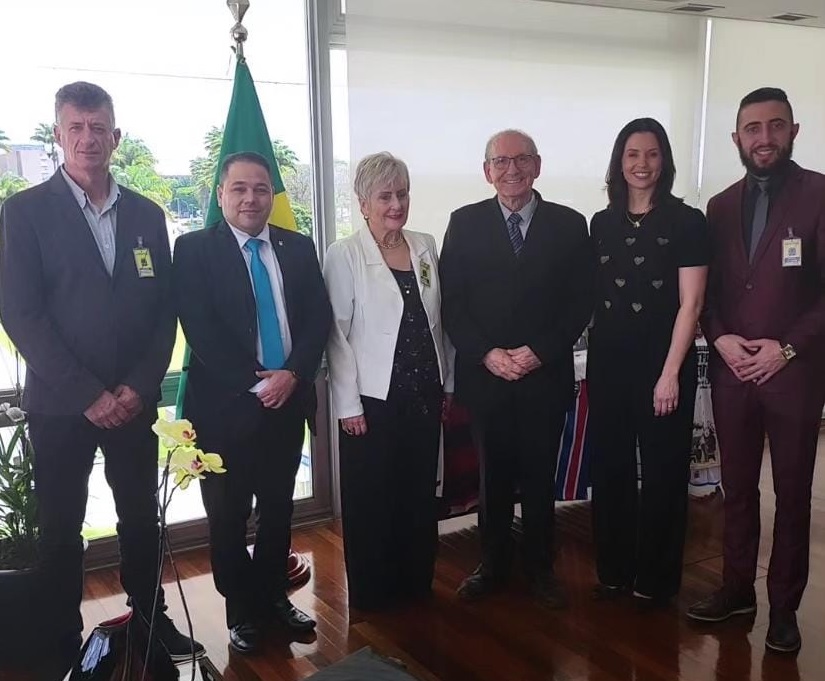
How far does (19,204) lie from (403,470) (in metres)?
1.47

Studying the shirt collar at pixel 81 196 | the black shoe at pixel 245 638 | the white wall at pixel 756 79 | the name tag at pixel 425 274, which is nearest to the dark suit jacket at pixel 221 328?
the shirt collar at pixel 81 196

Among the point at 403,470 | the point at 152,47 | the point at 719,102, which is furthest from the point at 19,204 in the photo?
the point at 719,102

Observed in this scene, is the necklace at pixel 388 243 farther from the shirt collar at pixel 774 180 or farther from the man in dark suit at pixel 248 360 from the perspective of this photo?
the shirt collar at pixel 774 180

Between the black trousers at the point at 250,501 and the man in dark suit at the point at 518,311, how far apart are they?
65 centimetres

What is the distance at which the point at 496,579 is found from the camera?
10.1 feet

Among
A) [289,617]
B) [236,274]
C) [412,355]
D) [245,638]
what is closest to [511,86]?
[412,355]

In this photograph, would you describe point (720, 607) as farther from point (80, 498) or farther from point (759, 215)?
point (80, 498)

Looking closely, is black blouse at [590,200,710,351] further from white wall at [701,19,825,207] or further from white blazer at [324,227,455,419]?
white wall at [701,19,825,207]

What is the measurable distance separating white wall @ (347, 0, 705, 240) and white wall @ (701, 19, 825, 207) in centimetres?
12

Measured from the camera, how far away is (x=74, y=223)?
2.33 m

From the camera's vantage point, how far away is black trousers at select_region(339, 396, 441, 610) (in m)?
2.77

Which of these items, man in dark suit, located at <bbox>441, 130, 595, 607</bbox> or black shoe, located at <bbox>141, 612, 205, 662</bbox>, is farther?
man in dark suit, located at <bbox>441, 130, 595, 607</bbox>

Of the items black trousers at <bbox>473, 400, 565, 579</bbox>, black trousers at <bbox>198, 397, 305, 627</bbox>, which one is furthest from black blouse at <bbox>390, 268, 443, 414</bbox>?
black trousers at <bbox>198, 397, 305, 627</bbox>

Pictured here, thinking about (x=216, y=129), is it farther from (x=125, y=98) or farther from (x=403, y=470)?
(x=403, y=470)
